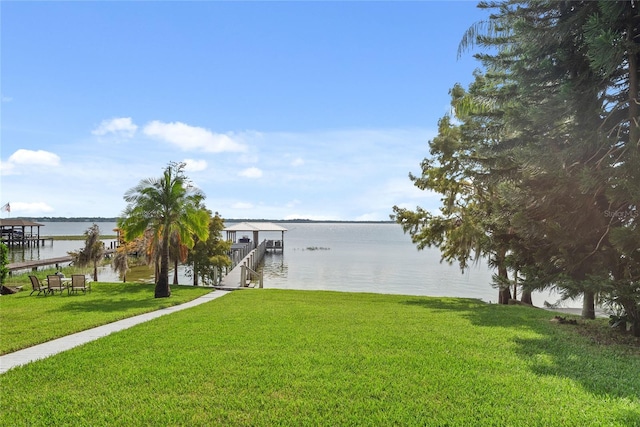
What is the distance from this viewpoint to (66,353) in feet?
20.9

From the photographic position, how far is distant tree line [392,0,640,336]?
651 centimetres

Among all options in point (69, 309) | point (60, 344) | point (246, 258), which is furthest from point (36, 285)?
point (246, 258)

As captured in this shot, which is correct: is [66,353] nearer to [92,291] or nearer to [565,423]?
[565,423]

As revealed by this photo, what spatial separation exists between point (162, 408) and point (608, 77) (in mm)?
8701

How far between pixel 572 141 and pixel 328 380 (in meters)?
6.00

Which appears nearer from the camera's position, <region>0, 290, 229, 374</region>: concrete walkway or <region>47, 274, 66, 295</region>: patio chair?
<region>0, 290, 229, 374</region>: concrete walkway

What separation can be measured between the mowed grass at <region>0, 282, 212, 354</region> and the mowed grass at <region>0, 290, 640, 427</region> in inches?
71.8

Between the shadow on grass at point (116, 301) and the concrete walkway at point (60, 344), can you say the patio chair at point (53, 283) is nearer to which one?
the shadow on grass at point (116, 301)

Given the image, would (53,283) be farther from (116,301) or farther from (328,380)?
(328,380)

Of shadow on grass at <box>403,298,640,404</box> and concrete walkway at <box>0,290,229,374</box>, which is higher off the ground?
shadow on grass at <box>403,298,640,404</box>

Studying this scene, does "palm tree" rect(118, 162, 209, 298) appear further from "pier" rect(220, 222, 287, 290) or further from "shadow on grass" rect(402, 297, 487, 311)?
"shadow on grass" rect(402, 297, 487, 311)

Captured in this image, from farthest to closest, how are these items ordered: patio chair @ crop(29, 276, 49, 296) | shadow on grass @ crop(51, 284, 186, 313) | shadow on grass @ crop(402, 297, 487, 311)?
patio chair @ crop(29, 276, 49, 296) < shadow on grass @ crop(402, 297, 487, 311) < shadow on grass @ crop(51, 284, 186, 313)

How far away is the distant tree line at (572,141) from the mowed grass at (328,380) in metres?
1.34

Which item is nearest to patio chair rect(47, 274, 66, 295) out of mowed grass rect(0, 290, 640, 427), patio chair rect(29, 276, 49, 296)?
patio chair rect(29, 276, 49, 296)
